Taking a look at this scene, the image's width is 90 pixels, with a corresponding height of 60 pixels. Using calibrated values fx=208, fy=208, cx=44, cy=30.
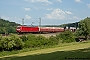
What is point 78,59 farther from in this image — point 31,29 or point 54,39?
point 31,29

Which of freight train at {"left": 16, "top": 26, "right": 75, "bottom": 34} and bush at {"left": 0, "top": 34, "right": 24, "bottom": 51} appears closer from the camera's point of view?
bush at {"left": 0, "top": 34, "right": 24, "bottom": 51}

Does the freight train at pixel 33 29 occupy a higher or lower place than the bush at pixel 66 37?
higher

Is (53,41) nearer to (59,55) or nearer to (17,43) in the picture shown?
(17,43)

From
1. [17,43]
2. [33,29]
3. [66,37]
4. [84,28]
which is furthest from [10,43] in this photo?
[84,28]

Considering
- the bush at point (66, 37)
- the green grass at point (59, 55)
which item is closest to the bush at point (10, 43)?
the green grass at point (59, 55)

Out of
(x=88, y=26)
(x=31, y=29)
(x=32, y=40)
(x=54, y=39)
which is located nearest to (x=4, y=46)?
(x=32, y=40)

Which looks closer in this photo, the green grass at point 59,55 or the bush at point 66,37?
the green grass at point 59,55

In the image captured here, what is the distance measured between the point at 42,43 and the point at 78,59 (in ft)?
147

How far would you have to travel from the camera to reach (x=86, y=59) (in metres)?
22.4

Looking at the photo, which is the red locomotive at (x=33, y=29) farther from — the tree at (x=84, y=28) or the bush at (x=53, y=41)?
the bush at (x=53, y=41)

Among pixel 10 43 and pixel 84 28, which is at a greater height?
pixel 84 28

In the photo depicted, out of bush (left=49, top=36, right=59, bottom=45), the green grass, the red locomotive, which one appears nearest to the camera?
the green grass

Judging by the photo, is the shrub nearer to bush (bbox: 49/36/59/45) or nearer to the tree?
bush (bbox: 49/36/59/45)

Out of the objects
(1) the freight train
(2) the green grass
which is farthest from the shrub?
(1) the freight train
